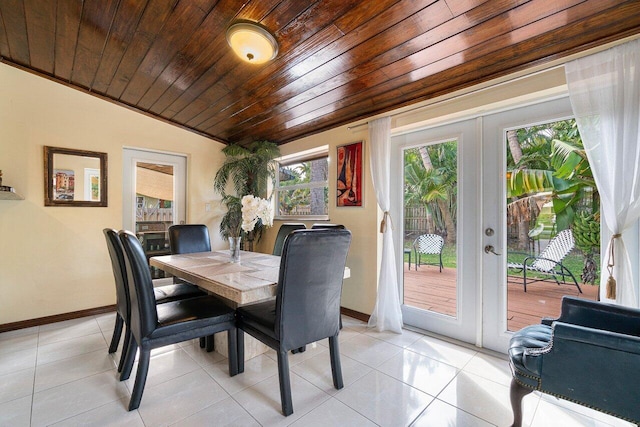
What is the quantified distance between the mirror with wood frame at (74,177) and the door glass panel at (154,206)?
1.38 feet

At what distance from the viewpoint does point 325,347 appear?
243cm

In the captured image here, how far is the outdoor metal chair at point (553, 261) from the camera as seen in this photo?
2.04 metres

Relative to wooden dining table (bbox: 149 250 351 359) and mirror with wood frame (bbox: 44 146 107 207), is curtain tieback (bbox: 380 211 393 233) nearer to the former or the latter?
wooden dining table (bbox: 149 250 351 359)

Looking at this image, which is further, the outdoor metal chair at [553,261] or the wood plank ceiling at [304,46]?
the outdoor metal chair at [553,261]

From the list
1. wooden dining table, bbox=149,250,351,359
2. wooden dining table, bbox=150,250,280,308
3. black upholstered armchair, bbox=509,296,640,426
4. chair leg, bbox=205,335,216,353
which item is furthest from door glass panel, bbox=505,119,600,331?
chair leg, bbox=205,335,216,353

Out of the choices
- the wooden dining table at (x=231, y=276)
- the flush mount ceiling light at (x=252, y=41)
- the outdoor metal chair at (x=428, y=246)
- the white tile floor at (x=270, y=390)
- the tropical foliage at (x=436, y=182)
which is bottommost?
the white tile floor at (x=270, y=390)

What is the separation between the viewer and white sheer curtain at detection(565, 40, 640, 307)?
1597 mm

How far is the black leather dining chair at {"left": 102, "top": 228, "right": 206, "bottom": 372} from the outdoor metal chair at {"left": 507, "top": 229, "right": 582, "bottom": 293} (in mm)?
2738

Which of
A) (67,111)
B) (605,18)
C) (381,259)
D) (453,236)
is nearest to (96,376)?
(381,259)

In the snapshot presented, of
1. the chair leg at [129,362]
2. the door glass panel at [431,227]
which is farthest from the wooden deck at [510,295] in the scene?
the chair leg at [129,362]

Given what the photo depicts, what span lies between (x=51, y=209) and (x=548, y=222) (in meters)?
4.69

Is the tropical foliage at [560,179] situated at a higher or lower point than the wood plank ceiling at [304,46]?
lower

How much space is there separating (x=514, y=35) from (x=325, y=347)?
104 inches

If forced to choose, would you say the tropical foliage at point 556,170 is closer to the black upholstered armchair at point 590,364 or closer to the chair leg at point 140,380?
the black upholstered armchair at point 590,364
